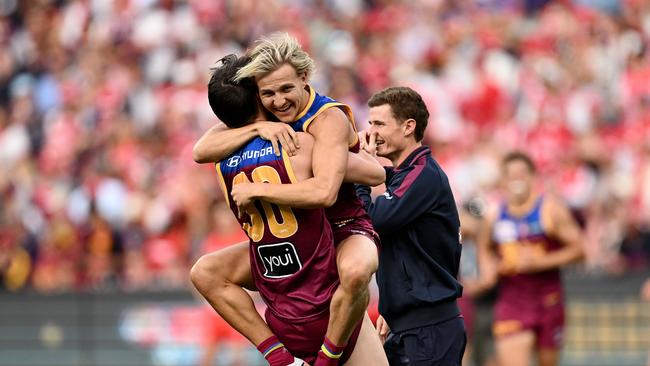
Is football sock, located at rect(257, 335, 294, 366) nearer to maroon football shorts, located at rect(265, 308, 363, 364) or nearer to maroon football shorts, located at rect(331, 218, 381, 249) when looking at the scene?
maroon football shorts, located at rect(265, 308, 363, 364)

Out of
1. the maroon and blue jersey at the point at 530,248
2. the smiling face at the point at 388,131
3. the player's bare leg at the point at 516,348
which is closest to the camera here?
the smiling face at the point at 388,131

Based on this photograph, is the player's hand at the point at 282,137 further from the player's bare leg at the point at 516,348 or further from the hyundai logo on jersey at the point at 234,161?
the player's bare leg at the point at 516,348

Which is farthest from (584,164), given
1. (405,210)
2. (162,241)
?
(405,210)

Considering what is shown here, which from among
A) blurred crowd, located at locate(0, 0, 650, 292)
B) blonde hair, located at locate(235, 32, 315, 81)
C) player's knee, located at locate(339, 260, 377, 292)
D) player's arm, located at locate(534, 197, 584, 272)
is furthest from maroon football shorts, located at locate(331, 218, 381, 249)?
blurred crowd, located at locate(0, 0, 650, 292)

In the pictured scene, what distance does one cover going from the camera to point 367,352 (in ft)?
23.6

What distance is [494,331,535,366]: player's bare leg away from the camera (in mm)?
11766

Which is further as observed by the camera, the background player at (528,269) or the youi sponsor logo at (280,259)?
the background player at (528,269)

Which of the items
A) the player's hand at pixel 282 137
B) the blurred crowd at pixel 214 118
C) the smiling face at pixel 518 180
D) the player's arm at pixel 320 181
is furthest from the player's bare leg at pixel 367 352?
the blurred crowd at pixel 214 118

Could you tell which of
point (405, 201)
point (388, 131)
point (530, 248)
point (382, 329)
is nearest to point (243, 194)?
point (405, 201)

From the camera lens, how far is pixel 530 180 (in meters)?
12.0

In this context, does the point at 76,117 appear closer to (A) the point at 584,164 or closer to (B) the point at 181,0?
(B) the point at 181,0

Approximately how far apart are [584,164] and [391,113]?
338 inches

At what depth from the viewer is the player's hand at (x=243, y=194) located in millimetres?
6864

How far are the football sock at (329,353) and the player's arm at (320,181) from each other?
30.0 inches
